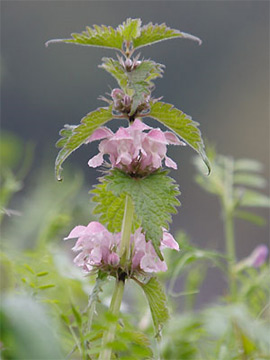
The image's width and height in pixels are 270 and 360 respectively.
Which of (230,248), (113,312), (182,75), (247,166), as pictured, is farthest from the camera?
(182,75)

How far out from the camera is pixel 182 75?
3.71 meters

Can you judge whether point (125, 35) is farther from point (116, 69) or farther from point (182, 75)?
point (182, 75)

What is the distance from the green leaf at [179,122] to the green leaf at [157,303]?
108 mm

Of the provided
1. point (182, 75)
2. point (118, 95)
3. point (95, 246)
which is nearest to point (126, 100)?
point (118, 95)

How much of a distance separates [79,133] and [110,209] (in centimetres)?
7

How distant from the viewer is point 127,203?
489mm

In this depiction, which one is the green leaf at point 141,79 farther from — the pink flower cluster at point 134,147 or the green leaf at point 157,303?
the green leaf at point 157,303

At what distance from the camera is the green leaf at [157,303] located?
0.47m

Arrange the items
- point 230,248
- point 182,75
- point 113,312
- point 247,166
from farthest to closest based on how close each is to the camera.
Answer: point 182,75 → point 247,166 → point 230,248 → point 113,312

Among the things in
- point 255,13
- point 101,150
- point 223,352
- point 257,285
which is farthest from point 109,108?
point 255,13

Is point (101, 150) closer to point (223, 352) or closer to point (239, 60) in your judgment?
point (223, 352)

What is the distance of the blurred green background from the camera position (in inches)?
129

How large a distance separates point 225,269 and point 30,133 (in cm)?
224

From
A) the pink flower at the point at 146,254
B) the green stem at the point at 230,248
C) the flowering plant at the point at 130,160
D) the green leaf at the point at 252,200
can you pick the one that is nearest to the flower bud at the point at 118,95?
the flowering plant at the point at 130,160
